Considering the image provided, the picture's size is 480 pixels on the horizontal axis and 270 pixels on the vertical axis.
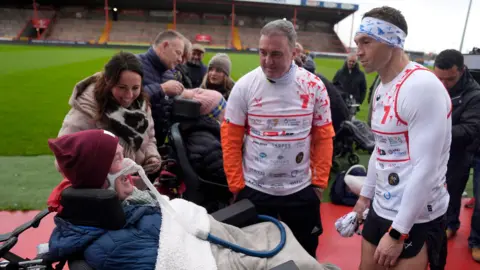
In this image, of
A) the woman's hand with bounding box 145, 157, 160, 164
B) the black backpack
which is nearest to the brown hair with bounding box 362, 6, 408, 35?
the woman's hand with bounding box 145, 157, 160, 164

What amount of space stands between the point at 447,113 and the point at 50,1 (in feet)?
127

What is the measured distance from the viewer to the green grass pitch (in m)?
3.98

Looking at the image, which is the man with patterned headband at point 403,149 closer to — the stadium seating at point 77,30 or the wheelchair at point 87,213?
the wheelchair at point 87,213

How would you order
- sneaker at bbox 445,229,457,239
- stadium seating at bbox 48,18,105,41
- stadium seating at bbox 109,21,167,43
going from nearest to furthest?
sneaker at bbox 445,229,457,239, stadium seating at bbox 48,18,105,41, stadium seating at bbox 109,21,167,43

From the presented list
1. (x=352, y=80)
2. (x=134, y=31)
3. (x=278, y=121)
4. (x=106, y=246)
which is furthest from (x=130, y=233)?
(x=134, y=31)

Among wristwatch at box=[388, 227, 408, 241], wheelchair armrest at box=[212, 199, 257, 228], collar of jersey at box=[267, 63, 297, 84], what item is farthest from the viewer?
collar of jersey at box=[267, 63, 297, 84]

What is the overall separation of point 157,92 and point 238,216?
144 centimetres

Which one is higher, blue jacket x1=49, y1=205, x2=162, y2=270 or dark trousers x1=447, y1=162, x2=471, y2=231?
blue jacket x1=49, y1=205, x2=162, y2=270

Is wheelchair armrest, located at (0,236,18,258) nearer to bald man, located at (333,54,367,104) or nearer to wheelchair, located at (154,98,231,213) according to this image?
wheelchair, located at (154,98,231,213)

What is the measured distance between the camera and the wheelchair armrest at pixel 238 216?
1642 mm

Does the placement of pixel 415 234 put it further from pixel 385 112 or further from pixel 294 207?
pixel 294 207

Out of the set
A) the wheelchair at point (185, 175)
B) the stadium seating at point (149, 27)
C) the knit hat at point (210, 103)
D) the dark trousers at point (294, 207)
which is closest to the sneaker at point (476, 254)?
the dark trousers at point (294, 207)

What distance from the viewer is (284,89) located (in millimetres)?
1881

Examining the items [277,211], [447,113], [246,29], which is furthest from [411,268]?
[246,29]
